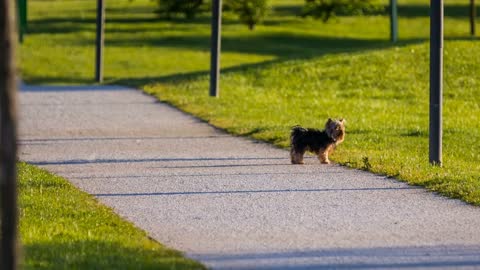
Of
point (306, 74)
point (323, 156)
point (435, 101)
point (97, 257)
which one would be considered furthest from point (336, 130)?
point (306, 74)

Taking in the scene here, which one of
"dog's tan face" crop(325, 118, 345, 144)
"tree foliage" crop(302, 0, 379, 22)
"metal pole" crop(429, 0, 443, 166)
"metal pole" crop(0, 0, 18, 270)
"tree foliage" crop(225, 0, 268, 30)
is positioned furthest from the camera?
"tree foliage" crop(302, 0, 379, 22)

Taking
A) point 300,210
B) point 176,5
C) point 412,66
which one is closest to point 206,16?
point 176,5

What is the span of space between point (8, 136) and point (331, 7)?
44.3 m

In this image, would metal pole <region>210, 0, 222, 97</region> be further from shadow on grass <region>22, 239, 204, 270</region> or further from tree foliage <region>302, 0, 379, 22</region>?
tree foliage <region>302, 0, 379, 22</region>

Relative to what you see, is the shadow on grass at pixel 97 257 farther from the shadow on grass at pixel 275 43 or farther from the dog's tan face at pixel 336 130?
the shadow on grass at pixel 275 43

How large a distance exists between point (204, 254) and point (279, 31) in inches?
1588

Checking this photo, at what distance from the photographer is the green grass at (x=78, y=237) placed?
8.74 m

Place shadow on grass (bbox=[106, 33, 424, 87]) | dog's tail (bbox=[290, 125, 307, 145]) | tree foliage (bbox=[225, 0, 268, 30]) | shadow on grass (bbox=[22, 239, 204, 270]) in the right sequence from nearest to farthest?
shadow on grass (bbox=[22, 239, 204, 270])
dog's tail (bbox=[290, 125, 307, 145])
shadow on grass (bbox=[106, 33, 424, 87])
tree foliage (bbox=[225, 0, 268, 30])

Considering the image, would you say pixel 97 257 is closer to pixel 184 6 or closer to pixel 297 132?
pixel 297 132

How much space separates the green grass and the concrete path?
248mm

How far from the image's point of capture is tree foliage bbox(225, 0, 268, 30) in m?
48.9

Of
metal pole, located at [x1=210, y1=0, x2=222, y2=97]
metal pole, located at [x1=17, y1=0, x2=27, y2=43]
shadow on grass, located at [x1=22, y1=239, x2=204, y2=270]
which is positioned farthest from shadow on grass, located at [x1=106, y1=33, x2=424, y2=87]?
shadow on grass, located at [x1=22, y1=239, x2=204, y2=270]

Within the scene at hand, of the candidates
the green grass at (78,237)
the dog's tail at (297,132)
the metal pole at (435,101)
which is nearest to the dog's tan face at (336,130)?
the dog's tail at (297,132)

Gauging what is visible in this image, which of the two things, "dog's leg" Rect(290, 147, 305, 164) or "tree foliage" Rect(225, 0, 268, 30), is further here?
"tree foliage" Rect(225, 0, 268, 30)
